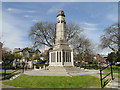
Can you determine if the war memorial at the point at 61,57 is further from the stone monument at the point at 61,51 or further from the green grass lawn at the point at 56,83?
the green grass lawn at the point at 56,83

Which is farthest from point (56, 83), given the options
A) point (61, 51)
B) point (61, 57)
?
point (61, 51)

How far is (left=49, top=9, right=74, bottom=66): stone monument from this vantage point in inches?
652

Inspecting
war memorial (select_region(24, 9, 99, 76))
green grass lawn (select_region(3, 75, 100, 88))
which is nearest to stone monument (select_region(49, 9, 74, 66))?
war memorial (select_region(24, 9, 99, 76))

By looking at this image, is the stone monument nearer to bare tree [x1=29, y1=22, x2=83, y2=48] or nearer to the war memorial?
the war memorial

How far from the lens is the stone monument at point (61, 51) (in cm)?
1656

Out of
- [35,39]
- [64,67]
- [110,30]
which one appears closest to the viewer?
[64,67]

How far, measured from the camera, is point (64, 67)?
15.7 meters

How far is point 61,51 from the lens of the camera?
648 inches

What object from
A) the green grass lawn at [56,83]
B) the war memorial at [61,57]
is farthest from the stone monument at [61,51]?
the green grass lawn at [56,83]

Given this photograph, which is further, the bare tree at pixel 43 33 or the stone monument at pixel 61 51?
the bare tree at pixel 43 33

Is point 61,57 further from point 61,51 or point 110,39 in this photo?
point 110,39

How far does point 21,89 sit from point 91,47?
3305 centimetres

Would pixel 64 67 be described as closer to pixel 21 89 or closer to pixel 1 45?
pixel 21 89

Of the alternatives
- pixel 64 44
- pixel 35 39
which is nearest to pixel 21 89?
pixel 64 44
